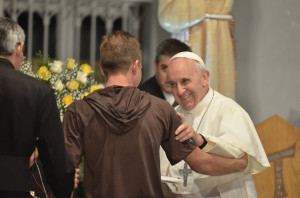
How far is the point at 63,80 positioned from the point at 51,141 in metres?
1.55

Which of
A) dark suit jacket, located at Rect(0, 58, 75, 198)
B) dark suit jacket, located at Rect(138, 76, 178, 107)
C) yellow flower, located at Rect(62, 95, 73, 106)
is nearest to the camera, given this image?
dark suit jacket, located at Rect(0, 58, 75, 198)

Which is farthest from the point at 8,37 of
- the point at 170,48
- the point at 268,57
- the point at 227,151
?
the point at 268,57

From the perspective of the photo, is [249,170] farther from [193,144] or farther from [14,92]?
[14,92]

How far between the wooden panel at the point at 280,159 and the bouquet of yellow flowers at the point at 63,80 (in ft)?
5.10

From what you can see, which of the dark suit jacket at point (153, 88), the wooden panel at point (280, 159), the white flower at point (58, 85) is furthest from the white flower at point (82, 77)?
the wooden panel at point (280, 159)

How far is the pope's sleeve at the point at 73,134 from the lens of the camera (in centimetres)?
237

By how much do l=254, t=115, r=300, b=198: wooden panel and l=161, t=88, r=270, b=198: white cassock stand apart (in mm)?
1195

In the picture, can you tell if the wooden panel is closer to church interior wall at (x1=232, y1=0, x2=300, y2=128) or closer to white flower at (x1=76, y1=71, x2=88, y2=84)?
church interior wall at (x1=232, y1=0, x2=300, y2=128)

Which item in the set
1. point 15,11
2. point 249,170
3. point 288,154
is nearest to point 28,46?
point 15,11

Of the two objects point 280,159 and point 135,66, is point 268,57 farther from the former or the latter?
point 135,66

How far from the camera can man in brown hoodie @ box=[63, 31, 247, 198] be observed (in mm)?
2324

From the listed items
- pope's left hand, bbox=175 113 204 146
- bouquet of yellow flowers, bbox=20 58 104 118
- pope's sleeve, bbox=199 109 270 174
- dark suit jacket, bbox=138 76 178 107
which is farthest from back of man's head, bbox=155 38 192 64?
Result: pope's left hand, bbox=175 113 204 146

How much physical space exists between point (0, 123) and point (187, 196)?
1.29 meters

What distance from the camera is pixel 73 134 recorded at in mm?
2377
